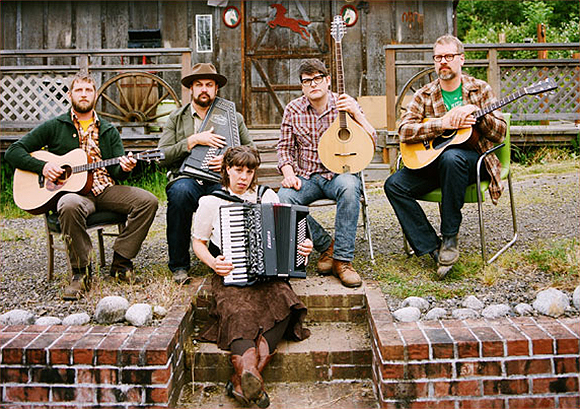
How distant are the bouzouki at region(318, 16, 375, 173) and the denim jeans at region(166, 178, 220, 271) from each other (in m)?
0.94

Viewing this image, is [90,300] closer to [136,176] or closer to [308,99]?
[308,99]

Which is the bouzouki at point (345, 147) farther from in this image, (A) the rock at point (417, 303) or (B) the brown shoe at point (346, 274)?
(A) the rock at point (417, 303)

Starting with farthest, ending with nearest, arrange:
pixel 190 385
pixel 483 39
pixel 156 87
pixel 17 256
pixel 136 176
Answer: pixel 483 39 → pixel 156 87 → pixel 136 176 → pixel 17 256 → pixel 190 385

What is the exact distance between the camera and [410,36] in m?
9.90

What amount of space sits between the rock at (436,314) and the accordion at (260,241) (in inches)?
28.2

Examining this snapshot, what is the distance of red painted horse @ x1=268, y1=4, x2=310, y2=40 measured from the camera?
976cm

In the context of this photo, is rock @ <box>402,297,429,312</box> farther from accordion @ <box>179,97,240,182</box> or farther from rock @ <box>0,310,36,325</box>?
rock @ <box>0,310,36,325</box>

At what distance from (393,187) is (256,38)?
21.5 feet

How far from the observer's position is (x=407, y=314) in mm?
3102

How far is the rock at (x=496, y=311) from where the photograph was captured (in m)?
3.07

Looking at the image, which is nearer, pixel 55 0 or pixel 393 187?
pixel 393 187

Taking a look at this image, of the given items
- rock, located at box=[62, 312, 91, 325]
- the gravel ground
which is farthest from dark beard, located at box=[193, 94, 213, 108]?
rock, located at box=[62, 312, 91, 325]

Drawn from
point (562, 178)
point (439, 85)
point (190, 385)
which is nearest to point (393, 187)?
point (439, 85)

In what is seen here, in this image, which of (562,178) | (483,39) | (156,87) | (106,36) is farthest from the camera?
(483,39)
